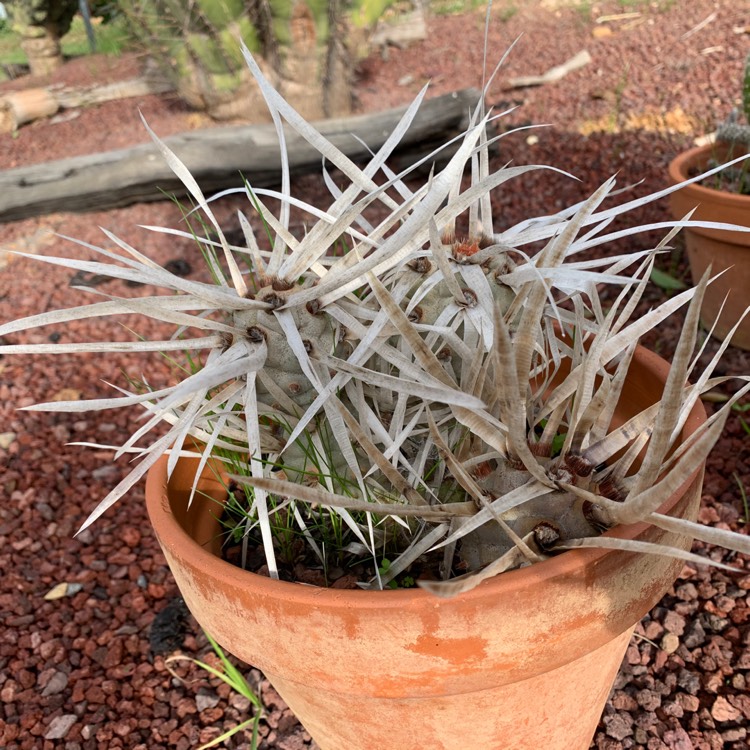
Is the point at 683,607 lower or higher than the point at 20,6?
lower

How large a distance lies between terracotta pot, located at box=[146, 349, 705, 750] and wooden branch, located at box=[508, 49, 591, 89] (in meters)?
2.94

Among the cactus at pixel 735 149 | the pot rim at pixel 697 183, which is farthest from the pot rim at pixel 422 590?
the cactus at pixel 735 149

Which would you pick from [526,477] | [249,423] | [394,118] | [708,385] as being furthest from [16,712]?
[394,118]

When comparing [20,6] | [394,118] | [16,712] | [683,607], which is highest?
[20,6]

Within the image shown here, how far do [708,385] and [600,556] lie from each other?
A: 21cm

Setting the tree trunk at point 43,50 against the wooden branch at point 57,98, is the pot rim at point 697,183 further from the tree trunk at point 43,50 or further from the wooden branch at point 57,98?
the tree trunk at point 43,50

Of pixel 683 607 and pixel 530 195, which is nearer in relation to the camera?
pixel 683 607

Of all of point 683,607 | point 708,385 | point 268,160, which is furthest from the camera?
point 268,160

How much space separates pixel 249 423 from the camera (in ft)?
2.03

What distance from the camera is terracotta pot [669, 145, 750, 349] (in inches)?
57.0

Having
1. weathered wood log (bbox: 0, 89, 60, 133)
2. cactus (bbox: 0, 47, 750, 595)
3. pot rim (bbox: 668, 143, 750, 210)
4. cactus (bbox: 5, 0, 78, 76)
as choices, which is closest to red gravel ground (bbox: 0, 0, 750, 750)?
pot rim (bbox: 668, 143, 750, 210)

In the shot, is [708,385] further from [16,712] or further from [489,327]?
[16,712]

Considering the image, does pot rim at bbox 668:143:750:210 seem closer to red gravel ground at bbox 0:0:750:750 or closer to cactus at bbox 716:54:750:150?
cactus at bbox 716:54:750:150

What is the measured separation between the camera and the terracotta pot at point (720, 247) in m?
1.45
